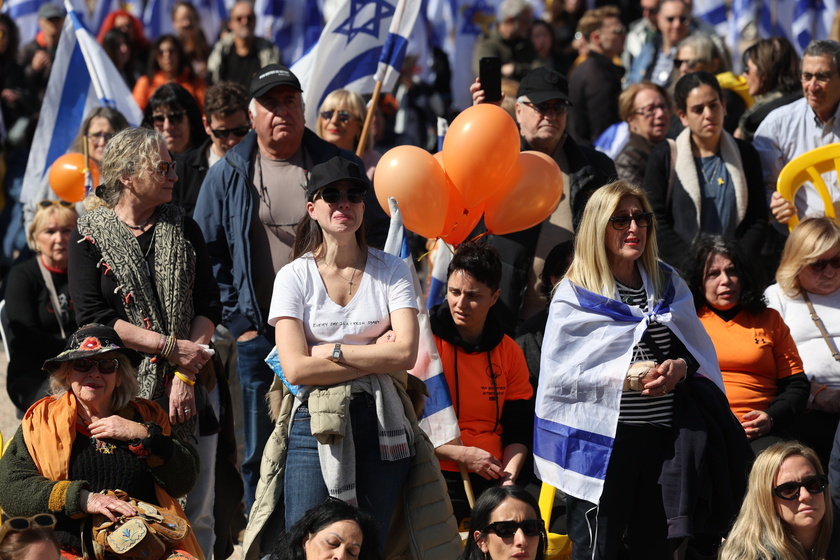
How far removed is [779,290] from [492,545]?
→ 2630mm

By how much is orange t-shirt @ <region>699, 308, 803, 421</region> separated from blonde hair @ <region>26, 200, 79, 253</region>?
366 centimetres

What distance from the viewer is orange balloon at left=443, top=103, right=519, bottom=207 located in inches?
239

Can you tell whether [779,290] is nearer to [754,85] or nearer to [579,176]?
[579,176]

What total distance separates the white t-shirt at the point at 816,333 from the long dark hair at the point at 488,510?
2202mm

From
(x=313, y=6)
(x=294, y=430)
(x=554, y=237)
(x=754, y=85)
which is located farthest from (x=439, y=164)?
(x=313, y=6)

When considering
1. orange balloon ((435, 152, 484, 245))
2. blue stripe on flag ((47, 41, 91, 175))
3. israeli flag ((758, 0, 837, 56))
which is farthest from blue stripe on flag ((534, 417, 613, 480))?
israeli flag ((758, 0, 837, 56))

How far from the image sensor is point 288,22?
12883 mm

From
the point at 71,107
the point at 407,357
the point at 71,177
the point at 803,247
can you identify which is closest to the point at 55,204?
the point at 71,177

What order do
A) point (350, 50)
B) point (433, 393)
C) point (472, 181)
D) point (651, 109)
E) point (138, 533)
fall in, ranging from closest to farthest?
point (138, 533), point (433, 393), point (472, 181), point (350, 50), point (651, 109)

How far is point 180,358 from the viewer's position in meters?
5.41

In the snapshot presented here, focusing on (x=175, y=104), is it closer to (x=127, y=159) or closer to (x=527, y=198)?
(x=127, y=159)

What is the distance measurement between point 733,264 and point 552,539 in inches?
66.4

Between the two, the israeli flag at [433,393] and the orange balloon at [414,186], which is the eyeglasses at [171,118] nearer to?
the orange balloon at [414,186]

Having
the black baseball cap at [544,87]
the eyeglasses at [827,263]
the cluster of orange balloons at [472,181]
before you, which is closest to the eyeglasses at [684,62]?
the black baseball cap at [544,87]
